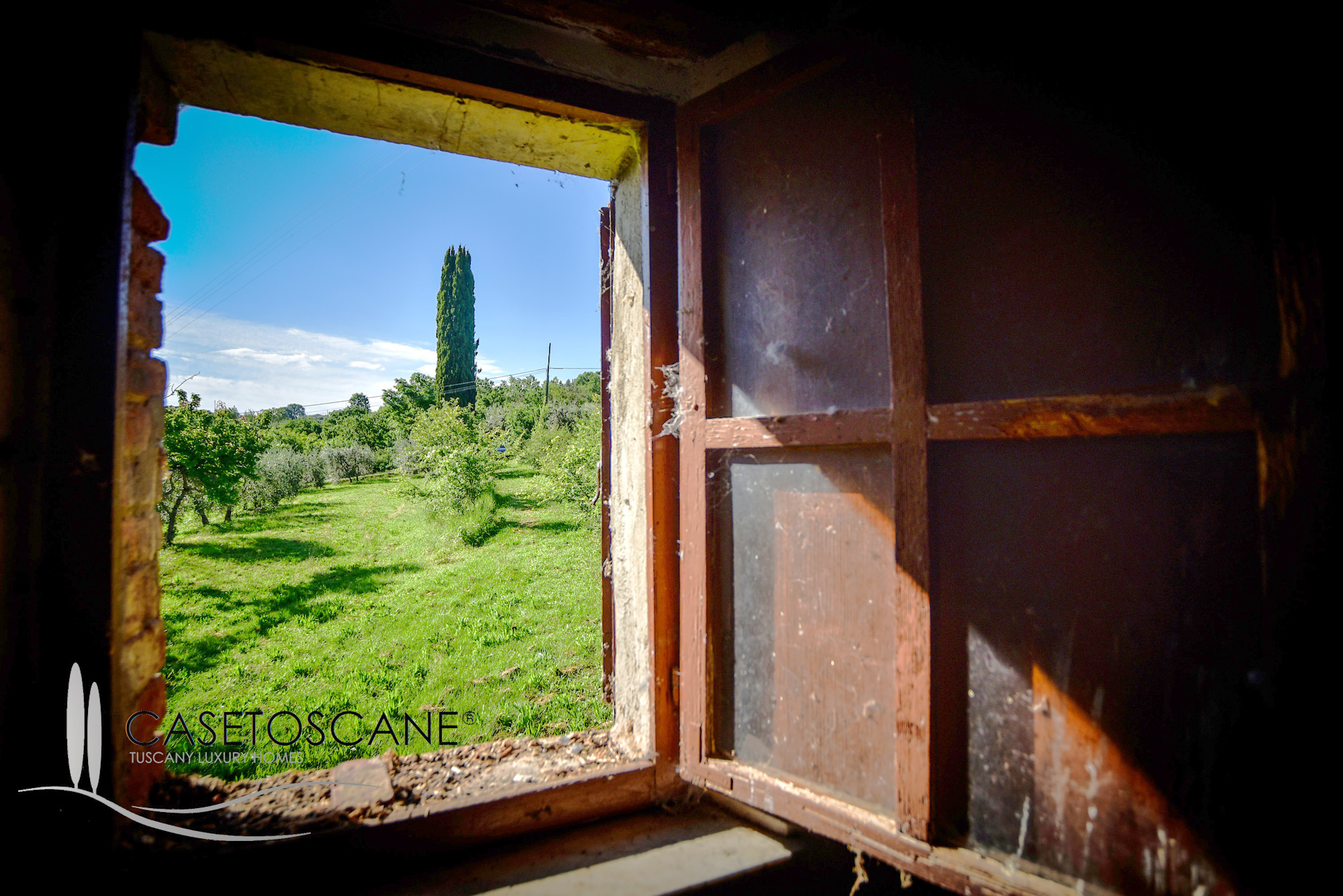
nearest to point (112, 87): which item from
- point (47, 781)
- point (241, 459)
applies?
point (47, 781)

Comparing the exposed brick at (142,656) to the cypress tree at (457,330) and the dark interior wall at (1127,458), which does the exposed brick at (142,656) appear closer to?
the dark interior wall at (1127,458)

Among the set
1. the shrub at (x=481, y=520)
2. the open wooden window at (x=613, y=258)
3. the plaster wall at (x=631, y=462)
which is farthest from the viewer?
the shrub at (x=481, y=520)

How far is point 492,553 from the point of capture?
8062 mm

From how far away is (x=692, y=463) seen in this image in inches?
61.7

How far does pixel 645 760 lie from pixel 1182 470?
5.11ft

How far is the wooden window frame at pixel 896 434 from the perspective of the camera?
108 centimetres

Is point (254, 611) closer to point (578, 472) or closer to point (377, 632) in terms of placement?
point (377, 632)

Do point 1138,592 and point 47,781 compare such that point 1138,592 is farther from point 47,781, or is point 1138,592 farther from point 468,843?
point 47,781

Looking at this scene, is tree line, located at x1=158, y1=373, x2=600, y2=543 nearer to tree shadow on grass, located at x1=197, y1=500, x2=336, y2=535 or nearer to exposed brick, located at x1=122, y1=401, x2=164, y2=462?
tree shadow on grass, located at x1=197, y1=500, x2=336, y2=535

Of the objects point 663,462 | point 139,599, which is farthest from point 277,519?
point 663,462

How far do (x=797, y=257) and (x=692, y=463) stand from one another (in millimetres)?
655

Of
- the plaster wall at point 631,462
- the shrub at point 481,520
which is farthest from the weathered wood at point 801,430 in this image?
the shrub at point 481,520

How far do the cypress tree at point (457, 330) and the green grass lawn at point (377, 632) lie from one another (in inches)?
622

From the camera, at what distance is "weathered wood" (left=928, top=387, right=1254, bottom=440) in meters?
0.95
